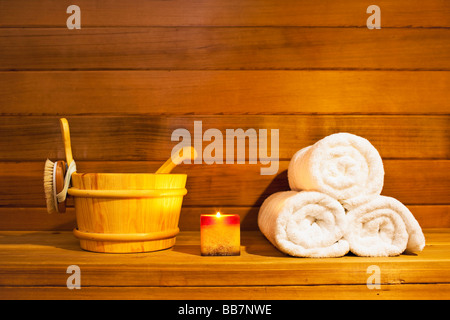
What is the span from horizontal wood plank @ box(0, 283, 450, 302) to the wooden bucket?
115 mm

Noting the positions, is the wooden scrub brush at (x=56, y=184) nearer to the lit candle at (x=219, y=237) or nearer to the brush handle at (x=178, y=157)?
the brush handle at (x=178, y=157)

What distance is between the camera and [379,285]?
66 centimetres

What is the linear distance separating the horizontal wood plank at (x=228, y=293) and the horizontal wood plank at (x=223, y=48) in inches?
26.4

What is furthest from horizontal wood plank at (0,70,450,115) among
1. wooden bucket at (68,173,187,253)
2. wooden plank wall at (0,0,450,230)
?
wooden bucket at (68,173,187,253)

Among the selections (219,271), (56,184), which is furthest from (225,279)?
(56,184)

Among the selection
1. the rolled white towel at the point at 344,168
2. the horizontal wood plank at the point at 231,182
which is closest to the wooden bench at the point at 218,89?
the horizontal wood plank at the point at 231,182

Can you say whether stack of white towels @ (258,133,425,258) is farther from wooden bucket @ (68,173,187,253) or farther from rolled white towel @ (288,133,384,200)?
wooden bucket @ (68,173,187,253)

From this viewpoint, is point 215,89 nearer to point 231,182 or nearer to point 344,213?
point 231,182

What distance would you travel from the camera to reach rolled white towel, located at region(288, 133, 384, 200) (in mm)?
733

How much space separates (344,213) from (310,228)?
0.25 feet

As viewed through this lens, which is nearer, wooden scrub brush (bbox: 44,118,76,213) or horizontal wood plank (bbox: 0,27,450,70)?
wooden scrub brush (bbox: 44,118,76,213)

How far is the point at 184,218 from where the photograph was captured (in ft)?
3.52

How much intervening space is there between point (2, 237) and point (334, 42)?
1.10m

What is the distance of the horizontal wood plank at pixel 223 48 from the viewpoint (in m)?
1.08
